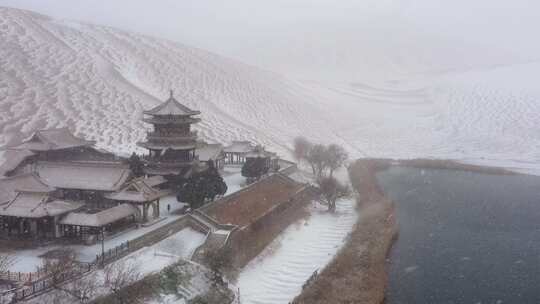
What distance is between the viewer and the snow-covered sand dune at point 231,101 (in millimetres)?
49750

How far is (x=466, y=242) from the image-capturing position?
79.5 ft

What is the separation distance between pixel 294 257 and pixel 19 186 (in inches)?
463

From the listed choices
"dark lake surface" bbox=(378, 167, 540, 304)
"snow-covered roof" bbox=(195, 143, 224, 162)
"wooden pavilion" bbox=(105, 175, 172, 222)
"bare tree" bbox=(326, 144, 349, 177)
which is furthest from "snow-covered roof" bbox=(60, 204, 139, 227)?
"bare tree" bbox=(326, 144, 349, 177)

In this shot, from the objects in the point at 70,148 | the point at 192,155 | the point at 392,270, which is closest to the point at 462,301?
the point at 392,270

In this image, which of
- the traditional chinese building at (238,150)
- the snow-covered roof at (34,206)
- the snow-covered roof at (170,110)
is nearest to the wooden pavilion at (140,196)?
the snow-covered roof at (34,206)

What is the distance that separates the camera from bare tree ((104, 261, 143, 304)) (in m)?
15.5

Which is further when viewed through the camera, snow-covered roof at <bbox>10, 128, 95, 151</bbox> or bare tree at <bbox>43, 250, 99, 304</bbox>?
snow-covered roof at <bbox>10, 128, 95, 151</bbox>

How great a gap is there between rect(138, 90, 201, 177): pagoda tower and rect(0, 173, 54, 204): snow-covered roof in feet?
22.7

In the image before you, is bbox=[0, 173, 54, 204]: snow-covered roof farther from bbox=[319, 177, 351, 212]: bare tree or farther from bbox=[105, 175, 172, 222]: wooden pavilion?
bbox=[319, 177, 351, 212]: bare tree

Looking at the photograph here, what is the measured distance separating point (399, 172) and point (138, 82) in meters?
33.8

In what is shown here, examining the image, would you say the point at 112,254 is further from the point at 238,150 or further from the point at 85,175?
the point at 238,150

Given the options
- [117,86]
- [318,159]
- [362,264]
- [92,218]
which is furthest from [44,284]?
[117,86]

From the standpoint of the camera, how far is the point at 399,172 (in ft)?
138

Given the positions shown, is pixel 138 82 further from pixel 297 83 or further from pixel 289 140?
pixel 297 83
